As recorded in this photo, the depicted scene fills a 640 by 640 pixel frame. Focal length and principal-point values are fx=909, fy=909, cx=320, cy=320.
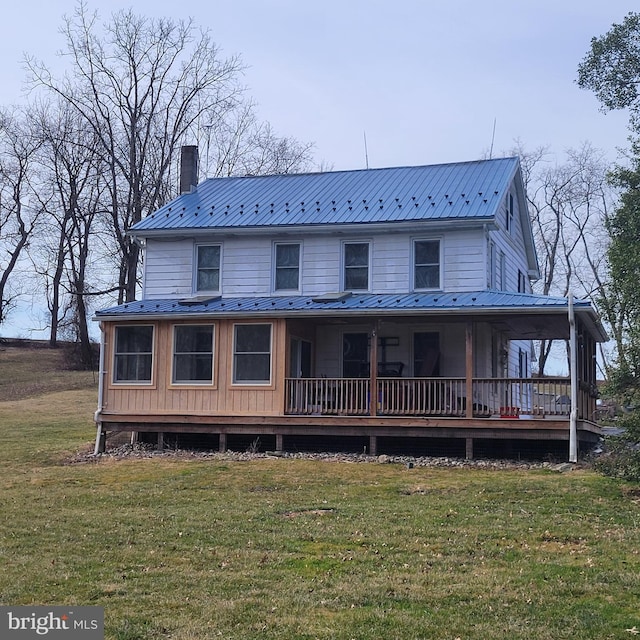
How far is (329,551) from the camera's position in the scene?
9727 millimetres

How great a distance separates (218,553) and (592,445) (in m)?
13.8

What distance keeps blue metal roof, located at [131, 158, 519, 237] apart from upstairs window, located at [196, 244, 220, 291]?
2.04 feet

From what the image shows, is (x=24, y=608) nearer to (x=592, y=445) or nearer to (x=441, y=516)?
(x=441, y=516)

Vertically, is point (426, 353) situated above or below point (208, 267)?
below

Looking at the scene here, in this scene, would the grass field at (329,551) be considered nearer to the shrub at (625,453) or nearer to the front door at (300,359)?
the shrub at (625,453)

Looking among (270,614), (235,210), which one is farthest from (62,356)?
(270,614)

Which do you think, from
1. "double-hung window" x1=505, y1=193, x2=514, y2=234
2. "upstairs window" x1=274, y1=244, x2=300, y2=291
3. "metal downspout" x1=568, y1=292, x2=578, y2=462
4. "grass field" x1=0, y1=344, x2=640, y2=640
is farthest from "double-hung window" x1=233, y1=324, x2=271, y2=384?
"double-hung window" x1=505, y1=193, x2=514, y2=234

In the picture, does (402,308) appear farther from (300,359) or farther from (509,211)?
(509,211)

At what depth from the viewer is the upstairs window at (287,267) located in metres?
21.7

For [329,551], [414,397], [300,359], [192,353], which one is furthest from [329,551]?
[300,359]

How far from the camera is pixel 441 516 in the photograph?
11.6 m

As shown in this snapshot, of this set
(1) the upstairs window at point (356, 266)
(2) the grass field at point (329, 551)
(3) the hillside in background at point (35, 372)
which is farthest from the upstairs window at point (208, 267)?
(3) the hillside in background at point (35, 372)

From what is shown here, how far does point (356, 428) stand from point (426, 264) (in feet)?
14.3

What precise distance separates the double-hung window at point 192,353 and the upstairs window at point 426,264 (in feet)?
16.0
